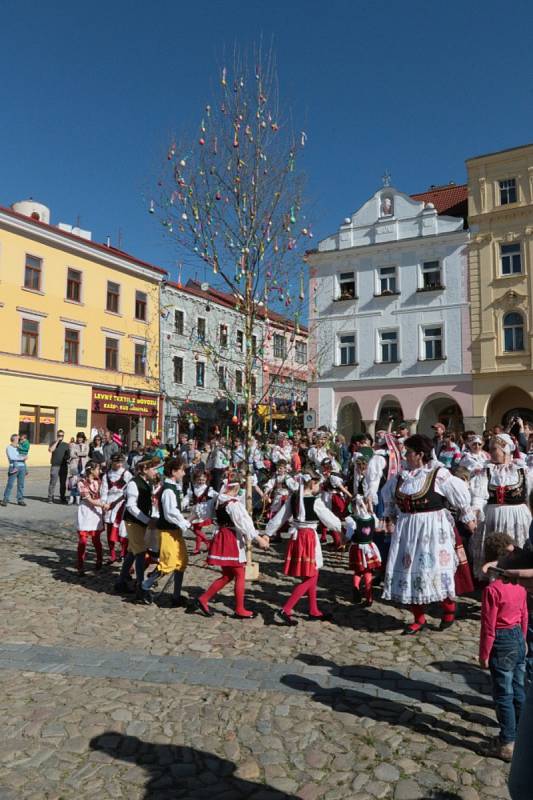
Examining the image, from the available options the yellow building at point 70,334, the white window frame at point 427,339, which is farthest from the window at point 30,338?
the white window frame at point 427,339

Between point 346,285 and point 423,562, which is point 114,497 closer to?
point 423,562

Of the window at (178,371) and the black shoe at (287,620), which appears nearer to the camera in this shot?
the black shoe at (287,620)

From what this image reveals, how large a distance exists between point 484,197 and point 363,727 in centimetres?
2665

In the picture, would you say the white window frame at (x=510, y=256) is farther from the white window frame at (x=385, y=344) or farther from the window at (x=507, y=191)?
the white window frame at (x=385, y=344)

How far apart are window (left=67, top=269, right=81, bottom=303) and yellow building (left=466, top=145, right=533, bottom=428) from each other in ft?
64.8

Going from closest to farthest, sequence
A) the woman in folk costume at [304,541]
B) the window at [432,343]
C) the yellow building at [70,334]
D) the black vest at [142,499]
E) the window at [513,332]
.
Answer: the woman in folk costume at [304,541]
the black vest at [142,499]
the window at [513,332]
the window at [432,343]
the yellow building at [70,334]

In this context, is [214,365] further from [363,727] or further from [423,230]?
[423,230]

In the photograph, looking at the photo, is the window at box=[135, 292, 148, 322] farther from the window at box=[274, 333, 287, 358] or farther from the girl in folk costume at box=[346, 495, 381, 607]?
the girl in folk costume at box=[346, 495, 381, 607]

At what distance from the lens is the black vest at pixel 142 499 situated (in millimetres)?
7473

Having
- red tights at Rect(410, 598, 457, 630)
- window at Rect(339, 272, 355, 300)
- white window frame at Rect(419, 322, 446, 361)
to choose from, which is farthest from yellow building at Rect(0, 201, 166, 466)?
red tights at Rect(410, 598, 457, 630)

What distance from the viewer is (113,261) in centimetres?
3400

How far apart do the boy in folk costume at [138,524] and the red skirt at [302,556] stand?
1690mm

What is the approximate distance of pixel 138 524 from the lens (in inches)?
292

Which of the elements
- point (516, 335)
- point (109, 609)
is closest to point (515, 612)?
point (109, 609)
